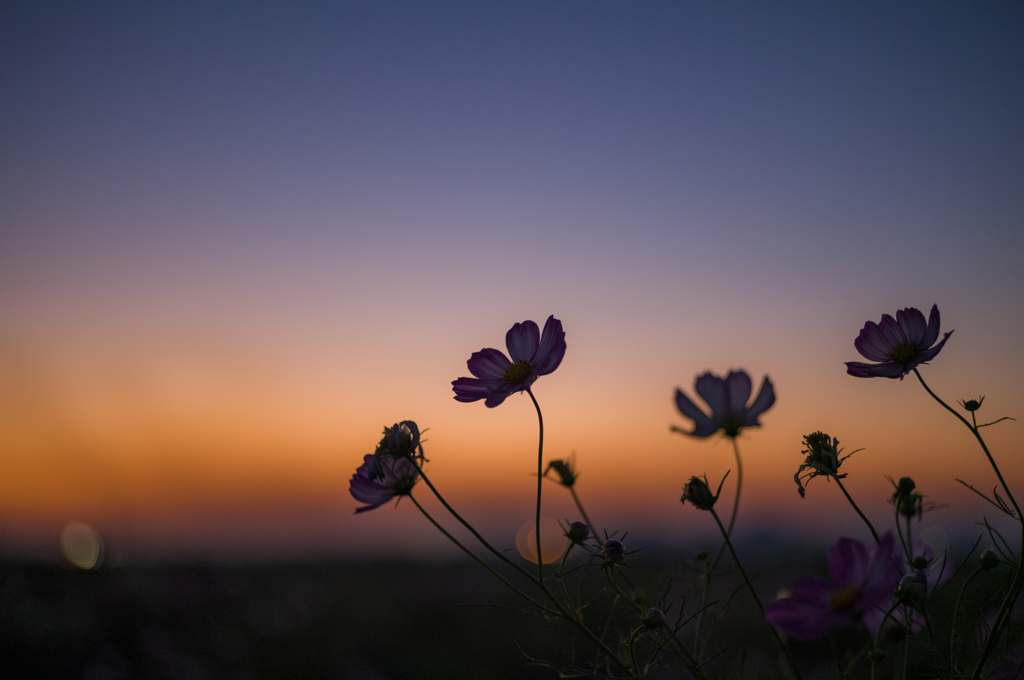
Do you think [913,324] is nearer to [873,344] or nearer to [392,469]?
[873,344]

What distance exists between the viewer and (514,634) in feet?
10.8

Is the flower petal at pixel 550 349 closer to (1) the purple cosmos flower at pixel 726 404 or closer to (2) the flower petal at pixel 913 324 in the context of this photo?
(1) the purple cosmos flower at pixel 726 404

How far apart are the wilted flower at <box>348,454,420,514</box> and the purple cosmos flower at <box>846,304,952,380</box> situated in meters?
0.63

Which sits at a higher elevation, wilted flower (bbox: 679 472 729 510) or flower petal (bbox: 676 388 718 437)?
flower petal (bbox: 676 388 718 437)

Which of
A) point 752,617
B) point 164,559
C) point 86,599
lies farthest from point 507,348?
point 164,559

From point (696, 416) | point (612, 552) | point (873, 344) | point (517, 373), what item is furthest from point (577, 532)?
point (873, 344)

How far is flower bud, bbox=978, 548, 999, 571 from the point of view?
81 cm

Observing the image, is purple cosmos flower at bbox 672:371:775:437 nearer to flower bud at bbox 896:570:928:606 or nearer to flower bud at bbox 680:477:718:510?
flower bud at bbox 680:477:718:510

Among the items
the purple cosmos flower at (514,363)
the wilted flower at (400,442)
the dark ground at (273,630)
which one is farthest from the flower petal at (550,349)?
the dark ground at (273,630)

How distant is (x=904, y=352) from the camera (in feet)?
2.86

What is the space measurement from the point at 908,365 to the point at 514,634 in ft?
9.61

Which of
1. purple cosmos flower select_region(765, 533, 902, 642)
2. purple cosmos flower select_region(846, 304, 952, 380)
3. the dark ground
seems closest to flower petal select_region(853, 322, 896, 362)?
purple cosmos flower select_region(846, 304, 952, 380)

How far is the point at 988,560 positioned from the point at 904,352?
11.4 inches

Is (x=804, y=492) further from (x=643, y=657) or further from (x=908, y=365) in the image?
(x=643, y=657)
